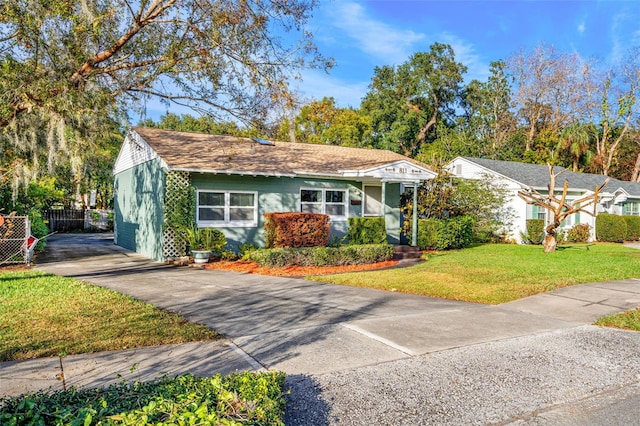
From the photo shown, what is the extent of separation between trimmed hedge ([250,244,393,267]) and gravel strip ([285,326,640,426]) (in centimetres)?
771

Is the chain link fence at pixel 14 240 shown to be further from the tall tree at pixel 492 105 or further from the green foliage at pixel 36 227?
the tall tree at pixel 492 105

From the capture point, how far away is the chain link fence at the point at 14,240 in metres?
12.0

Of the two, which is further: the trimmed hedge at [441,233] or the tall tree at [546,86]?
the tall tree at [546,86]

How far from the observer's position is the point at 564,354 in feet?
17.1

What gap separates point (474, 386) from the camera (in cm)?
419

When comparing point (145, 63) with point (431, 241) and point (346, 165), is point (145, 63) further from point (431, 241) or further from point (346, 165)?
point (431, 241)

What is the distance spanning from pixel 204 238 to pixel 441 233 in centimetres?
912

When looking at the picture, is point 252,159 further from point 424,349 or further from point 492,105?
point 492,105

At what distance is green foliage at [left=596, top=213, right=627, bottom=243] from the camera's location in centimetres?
2334

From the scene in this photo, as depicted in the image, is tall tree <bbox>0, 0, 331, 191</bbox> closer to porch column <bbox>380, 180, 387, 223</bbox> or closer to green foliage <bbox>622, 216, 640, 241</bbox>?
porch column <bbox>380, 180, 387, 223</bbox>

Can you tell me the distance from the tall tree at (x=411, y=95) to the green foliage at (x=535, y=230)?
1561 cm

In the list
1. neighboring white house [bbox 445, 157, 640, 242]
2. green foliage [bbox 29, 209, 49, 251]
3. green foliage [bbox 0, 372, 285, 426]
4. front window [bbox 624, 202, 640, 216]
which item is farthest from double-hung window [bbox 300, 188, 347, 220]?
front window [bbox 624, 202, 640, 216]

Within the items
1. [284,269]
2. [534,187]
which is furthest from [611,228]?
[284,269]

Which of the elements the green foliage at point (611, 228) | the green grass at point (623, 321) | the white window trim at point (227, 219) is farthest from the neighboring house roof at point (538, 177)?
the green grass at point (623, 321)
